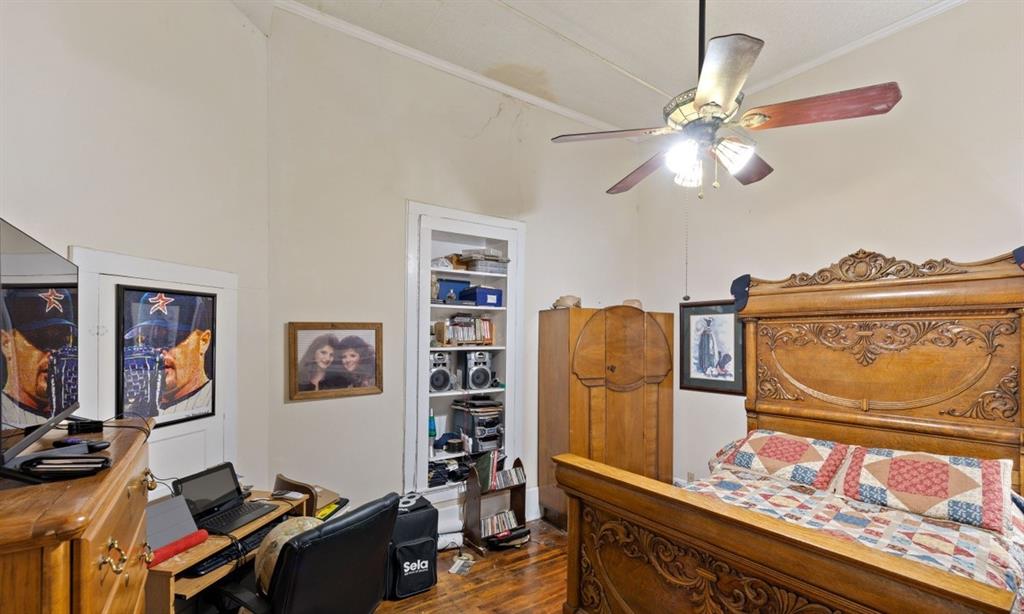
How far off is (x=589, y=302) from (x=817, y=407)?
75.7 inches

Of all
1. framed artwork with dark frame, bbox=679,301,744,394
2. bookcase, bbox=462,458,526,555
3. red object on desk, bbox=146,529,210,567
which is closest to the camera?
red object on desk, bbox=146,529,210,567

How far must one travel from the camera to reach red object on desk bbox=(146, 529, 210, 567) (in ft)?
5.13

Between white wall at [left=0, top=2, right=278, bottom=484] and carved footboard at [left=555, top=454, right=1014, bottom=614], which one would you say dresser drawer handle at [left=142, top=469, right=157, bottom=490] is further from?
carved footboard at [left=555, top=454, right=1014, bottom=614]

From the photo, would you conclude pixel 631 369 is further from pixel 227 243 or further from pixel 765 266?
pixel 227 243

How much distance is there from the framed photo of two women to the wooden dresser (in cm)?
176

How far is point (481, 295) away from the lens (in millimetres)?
3559

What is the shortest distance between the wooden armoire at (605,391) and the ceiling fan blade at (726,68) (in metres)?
1.98

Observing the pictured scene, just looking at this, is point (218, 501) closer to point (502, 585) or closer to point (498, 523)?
point (502, 585)

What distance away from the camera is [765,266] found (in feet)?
11.5

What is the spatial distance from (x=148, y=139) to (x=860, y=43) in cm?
418

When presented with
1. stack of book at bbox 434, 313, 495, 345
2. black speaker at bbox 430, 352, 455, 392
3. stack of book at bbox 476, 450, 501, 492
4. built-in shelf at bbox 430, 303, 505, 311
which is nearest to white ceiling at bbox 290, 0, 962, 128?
built-in shelf at bbox 430, 303, 505, 311

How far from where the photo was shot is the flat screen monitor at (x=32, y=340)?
2.72 ft

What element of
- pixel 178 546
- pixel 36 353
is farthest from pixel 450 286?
pixel 36 353

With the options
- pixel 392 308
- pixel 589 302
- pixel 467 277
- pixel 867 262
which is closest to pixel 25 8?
pixel 392 308
